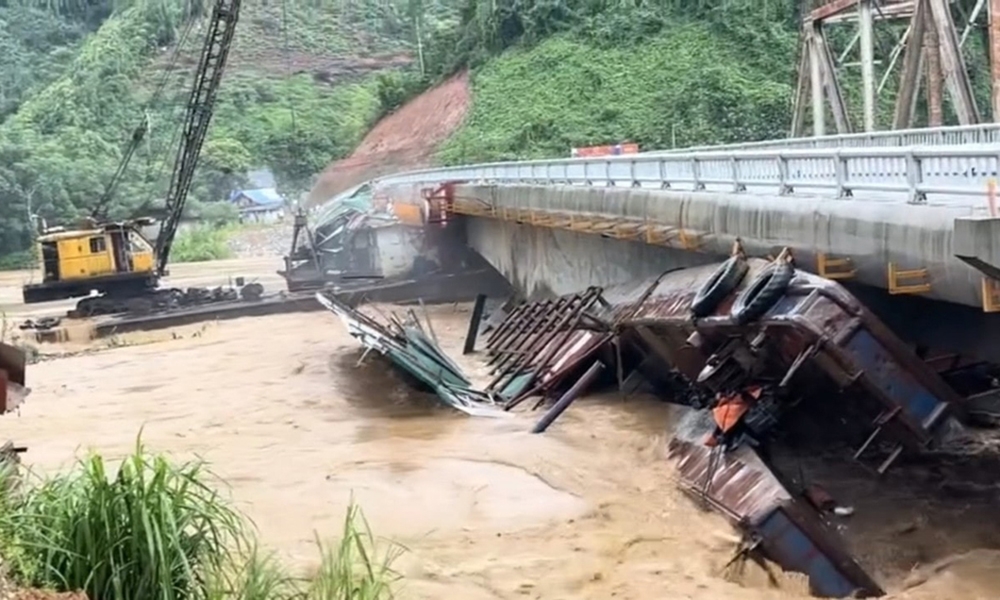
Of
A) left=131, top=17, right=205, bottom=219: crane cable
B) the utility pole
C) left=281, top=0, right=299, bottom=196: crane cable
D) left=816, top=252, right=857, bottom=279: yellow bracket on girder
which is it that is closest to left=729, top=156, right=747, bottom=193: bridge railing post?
left=816, top=252, right=857, bottom=279: yellow bracket on girder

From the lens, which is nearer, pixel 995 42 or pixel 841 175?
pixel 841 175

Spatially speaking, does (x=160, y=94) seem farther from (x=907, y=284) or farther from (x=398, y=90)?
(x=907, y=284)

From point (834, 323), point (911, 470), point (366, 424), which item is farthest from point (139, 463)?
point (366, 424)

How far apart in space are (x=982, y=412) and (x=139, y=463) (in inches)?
382

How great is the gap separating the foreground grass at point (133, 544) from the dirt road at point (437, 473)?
9.05 feet

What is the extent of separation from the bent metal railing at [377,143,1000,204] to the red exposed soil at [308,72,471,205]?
41.2 metres

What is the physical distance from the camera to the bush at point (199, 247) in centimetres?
7269

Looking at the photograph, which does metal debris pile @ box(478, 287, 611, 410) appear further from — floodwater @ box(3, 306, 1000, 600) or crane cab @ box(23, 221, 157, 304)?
crane cab @ box(23, 221, 157, 304)

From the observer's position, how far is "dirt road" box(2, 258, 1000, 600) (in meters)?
10.8

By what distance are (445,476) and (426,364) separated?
6.70 meters

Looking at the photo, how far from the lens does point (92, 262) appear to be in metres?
42.1

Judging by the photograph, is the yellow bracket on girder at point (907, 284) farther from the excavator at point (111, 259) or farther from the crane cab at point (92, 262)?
the crane cab at point (92, 262)

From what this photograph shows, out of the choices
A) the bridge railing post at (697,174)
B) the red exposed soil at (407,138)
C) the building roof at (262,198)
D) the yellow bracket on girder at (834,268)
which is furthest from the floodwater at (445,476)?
the building roof at (262,198)

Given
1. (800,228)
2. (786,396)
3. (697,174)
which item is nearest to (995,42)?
(697,174)
